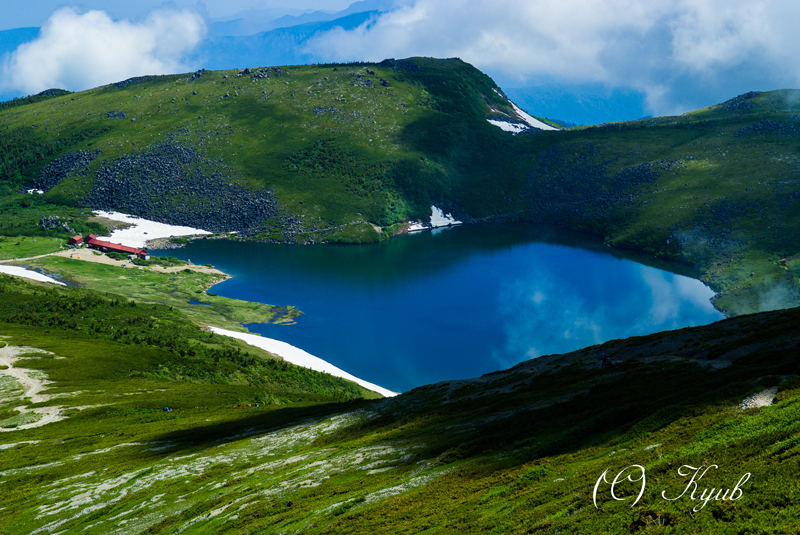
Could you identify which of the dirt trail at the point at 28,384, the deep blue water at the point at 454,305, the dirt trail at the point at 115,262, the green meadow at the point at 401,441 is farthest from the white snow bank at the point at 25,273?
the dirt trail at the point at 28,384

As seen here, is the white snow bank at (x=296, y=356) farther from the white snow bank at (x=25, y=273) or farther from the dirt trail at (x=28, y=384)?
the white snow bank at (x=25, y=273)

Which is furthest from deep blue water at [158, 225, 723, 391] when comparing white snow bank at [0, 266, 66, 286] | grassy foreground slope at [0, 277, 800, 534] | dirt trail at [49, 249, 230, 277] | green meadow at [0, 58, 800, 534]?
white snow bank at [0, 266, 66, 286]

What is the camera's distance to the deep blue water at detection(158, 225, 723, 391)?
117 meters

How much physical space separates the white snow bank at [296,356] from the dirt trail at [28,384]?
3976cm

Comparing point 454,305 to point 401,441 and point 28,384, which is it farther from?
point 401,441

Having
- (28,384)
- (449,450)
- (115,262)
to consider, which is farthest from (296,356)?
(115,262)

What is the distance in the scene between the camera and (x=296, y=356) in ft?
380

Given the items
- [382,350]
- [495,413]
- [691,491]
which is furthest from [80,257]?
[691,491]

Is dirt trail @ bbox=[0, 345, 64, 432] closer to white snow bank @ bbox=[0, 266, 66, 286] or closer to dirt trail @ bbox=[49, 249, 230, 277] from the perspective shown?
white snow bank @ bbox=[0, 266, 66, 286]

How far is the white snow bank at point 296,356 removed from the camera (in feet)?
349

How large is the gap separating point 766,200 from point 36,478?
9255 inches

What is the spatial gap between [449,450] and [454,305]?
111255 mm

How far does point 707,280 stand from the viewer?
167 m

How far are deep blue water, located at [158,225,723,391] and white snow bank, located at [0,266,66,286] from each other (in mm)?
48555
